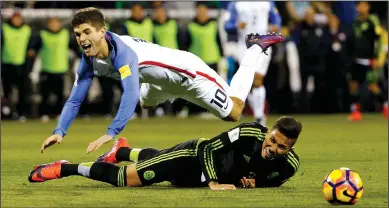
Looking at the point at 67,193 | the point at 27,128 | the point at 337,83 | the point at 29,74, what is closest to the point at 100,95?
the point at 29,74

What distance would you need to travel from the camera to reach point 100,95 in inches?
958

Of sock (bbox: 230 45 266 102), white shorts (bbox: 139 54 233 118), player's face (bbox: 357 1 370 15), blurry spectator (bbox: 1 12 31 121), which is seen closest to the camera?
white shorts (bbox: 139 54 233 118)

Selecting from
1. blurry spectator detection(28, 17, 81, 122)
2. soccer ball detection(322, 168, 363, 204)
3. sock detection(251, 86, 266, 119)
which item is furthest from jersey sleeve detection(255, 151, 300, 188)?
blurry spectator detection(28, 17, 81, 122)

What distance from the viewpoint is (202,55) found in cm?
2352

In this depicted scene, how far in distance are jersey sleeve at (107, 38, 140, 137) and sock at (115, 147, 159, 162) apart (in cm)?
96

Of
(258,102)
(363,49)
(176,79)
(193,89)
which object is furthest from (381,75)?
(176,79)

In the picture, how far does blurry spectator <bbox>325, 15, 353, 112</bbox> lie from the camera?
24703 millimetres

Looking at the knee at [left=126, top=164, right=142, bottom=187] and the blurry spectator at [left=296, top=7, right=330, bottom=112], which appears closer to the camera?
the knee at [left=126, top=164, right=142, bottom=187]

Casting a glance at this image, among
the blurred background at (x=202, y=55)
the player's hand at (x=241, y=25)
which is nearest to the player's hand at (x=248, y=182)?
the player's hand at (x=241, y=25)

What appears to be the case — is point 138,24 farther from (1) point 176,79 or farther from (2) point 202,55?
(1) point 176,79

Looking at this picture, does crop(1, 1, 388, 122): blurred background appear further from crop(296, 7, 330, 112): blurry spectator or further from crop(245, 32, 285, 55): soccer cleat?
crop(245, 32, 285, 55): soccer cleat

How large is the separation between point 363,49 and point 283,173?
14784mm

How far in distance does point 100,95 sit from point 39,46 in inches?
75.7

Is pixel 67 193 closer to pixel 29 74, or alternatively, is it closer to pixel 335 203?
pixel 335 203
